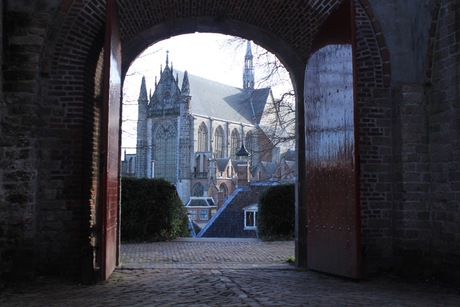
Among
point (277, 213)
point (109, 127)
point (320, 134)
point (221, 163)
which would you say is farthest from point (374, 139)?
point (221, 163)

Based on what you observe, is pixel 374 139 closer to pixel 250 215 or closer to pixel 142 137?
pixel 250 215

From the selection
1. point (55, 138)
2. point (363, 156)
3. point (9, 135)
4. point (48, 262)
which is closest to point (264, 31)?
point (363, 156)

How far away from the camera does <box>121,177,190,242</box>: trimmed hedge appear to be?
1296 cm

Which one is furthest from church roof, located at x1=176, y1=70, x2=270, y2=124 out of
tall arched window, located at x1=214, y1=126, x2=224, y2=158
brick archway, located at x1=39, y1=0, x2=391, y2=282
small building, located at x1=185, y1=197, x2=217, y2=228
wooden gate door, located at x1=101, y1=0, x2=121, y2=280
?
wooden gate door, located at x1=101, y1=0, x2=121, y2=280

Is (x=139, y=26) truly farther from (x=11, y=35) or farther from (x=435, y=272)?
(x=435, y=272)

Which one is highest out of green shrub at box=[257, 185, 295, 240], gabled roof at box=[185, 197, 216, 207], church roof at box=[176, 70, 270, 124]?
church roof at box=[176, 70, 270, 124]

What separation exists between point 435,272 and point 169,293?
12.2ft

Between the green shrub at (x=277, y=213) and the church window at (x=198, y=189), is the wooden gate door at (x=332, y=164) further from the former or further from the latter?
the church window at (x=198, y=189)

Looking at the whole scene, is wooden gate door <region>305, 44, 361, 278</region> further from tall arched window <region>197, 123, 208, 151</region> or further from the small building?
tall arched window <region>197, 123, 208, 151</region>

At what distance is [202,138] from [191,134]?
308 centimetres

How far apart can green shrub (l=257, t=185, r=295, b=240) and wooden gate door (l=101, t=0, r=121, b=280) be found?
7.25 meters

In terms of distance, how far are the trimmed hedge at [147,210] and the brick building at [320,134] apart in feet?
17.2

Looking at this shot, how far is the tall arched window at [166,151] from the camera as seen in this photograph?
2859 inches

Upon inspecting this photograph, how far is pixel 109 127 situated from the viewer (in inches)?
249
